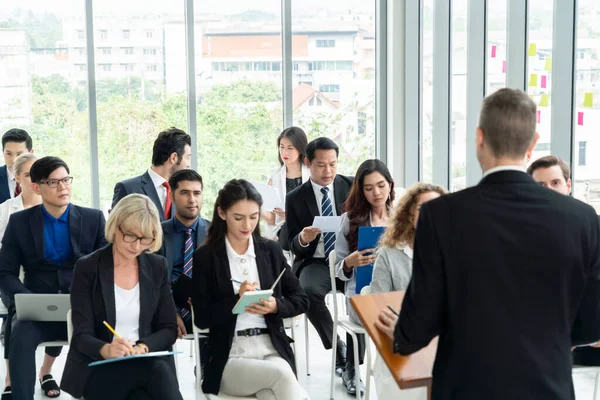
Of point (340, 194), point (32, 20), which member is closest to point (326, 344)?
point (340, 194)

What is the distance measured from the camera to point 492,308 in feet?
6.77

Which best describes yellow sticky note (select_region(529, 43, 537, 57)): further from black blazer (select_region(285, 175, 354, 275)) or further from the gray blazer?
the gray blazer

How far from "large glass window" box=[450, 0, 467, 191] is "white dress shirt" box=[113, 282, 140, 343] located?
3436 mm

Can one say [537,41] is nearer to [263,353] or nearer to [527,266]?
[263,353]

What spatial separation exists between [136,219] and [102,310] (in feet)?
1.50

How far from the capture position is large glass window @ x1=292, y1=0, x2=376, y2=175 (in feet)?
28.0

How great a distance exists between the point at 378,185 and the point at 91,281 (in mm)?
1852

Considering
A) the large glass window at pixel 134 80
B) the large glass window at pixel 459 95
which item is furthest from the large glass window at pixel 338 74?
Result: the large glass window at pixel 459 95

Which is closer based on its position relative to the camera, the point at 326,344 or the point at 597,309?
the point at 597,309

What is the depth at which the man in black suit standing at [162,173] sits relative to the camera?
17.8ft

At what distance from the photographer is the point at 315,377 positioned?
17.5ft

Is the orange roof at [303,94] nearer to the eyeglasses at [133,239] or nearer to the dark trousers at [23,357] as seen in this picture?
the dark trousers at [23,357]

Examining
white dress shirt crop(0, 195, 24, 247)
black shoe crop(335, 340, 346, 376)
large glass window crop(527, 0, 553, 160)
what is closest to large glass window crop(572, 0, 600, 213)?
large glass window crop(527, 0, 553, 160)

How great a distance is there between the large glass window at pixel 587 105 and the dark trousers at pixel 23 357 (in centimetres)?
330
